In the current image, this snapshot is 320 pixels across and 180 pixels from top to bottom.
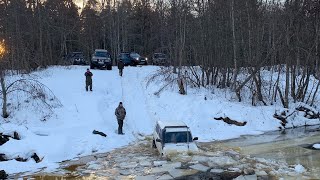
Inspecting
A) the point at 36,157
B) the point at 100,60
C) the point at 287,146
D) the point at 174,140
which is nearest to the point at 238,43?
the point at 287,146

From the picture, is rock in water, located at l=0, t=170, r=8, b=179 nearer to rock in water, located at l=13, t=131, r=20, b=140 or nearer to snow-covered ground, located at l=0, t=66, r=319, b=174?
snow-covered ground, located at l=0, t=66, r=319, b=174

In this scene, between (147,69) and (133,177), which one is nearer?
(133,177)

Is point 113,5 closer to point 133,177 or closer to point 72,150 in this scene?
point 72,150

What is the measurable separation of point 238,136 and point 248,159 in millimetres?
6153

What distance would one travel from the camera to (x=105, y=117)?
26047 mm

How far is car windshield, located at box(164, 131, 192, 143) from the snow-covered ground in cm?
449

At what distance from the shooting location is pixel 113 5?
7275 cm

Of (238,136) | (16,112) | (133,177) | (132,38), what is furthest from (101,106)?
(132,38)

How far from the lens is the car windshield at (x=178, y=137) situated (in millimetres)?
17906

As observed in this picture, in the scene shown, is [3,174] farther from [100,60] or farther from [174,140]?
[100,60]

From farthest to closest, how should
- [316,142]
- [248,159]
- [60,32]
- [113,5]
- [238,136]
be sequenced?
[113,5] → [60,32] → [238,136] → [316,142] → [248,159]

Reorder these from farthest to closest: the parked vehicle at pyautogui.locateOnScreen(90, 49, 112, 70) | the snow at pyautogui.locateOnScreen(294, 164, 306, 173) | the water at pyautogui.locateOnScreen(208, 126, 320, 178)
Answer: the parked vehicle at pyautogui.locateOnScreen(90, 49, 112, 70) → the water at pyautogui.locateOnScreen(208, 126, 320, 178) → the snow at pyautogui.locateOnScreen(294, 164, 306, 173)

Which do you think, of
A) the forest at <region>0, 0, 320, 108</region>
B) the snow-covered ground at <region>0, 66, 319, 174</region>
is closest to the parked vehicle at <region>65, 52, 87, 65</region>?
the forest at <region>0, 0, 320, 108</region>

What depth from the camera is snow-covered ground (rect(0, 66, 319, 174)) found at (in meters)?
20.2
